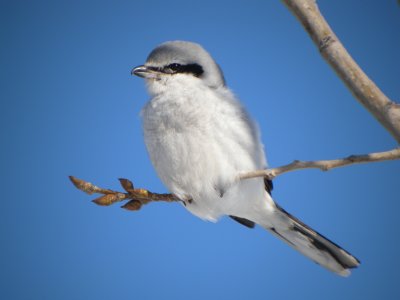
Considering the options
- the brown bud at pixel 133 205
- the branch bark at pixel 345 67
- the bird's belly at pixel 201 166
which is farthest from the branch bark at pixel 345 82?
the brown bud at pixel 133 205

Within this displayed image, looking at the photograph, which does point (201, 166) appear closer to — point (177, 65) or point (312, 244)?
point (177, 65)

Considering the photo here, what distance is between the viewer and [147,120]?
9.61ft

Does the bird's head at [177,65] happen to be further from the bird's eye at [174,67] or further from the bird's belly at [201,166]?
the bird's belly at [201,166]

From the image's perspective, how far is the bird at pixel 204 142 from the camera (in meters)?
2.77

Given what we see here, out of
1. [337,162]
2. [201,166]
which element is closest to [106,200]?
[201,166]

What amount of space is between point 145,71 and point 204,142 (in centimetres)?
74

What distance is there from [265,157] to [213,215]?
0.59 meters

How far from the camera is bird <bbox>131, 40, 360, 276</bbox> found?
9.09 ft

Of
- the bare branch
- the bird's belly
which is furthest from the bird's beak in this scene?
the bare branch

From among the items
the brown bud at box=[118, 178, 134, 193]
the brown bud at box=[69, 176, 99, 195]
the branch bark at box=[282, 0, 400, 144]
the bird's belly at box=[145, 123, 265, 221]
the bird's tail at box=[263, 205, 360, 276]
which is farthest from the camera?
the bird's tail at box=[263, 205, 360, 276]

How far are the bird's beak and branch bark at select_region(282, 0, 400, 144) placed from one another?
4.85 feet

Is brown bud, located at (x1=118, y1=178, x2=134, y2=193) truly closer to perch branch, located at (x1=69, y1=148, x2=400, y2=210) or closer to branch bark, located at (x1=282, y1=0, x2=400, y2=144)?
perch branch, located at (x1=69, y1=148, x2=400, y2=210)

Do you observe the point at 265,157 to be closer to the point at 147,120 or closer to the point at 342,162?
the point at 147,120

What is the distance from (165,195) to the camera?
9.11 feet
